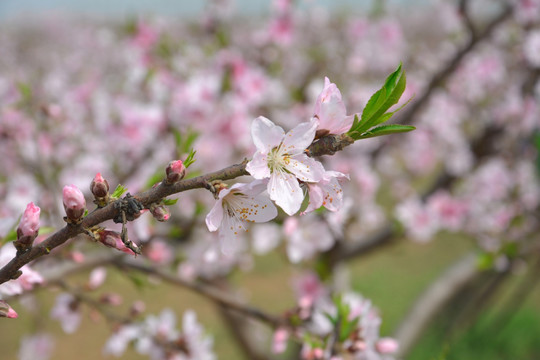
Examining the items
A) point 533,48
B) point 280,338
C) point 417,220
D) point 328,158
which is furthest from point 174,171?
point 533,48

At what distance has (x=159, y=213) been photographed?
2.56 feet

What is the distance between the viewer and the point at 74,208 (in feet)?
2.48

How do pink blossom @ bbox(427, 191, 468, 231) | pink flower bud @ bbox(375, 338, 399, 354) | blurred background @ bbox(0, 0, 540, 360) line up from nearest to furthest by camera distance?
pink flower bud @ bbox(375, 338, 399, 354), blurred background @ bbox(0, 0, 540, 360), pink blossom @ bbox(427, 191, 468, 231)

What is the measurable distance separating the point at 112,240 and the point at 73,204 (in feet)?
0.31

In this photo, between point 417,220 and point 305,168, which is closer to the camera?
point 305,168

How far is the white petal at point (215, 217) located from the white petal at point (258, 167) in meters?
0.12

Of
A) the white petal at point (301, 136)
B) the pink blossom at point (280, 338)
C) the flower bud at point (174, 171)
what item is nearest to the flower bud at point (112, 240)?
the flower bud at point (174, 171)

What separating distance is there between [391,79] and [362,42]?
16.8 ft

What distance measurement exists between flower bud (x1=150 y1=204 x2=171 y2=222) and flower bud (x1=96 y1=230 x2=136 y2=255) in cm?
8

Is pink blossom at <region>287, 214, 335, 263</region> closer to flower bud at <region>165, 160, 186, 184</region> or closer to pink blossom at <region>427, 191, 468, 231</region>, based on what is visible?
flower bud at <region>165, 160, 186, 184</region>

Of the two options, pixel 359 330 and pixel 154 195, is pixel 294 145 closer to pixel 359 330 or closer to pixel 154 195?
pixel 154 195

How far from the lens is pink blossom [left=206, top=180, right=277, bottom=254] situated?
873 mm

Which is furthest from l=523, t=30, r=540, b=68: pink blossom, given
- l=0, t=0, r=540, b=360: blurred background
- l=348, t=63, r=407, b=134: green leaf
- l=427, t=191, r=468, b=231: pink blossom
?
l=348, t=63, r=407, b=134: green leaf

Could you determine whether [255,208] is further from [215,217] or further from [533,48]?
[533,48]
